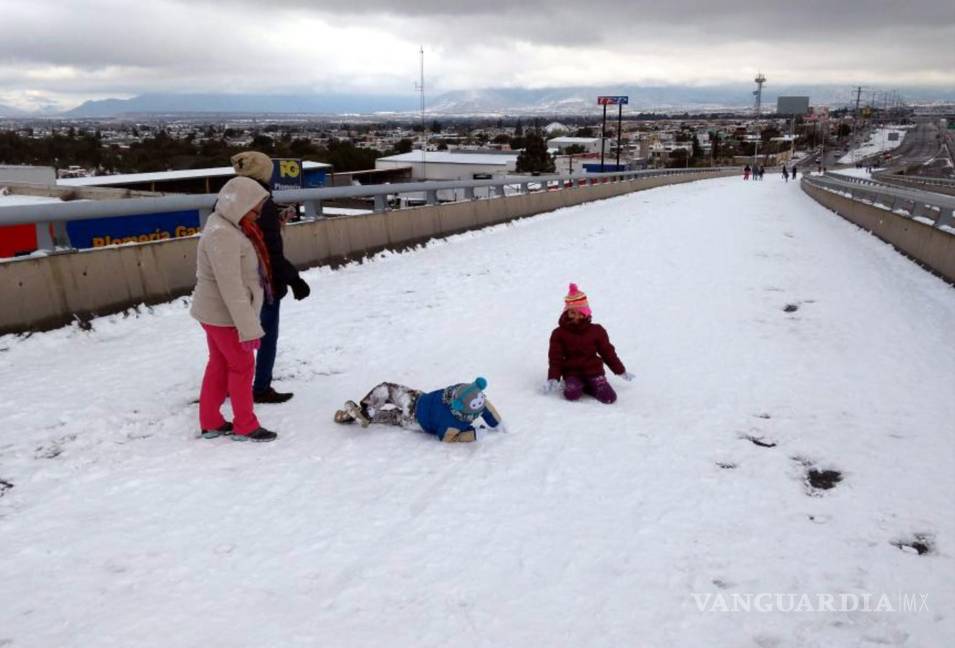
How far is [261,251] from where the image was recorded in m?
4.90

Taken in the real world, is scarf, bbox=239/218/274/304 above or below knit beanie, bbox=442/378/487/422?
above

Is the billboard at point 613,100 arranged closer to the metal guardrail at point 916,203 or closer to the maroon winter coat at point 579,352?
the metal guardrail at point 916,203

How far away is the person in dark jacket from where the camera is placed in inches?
193

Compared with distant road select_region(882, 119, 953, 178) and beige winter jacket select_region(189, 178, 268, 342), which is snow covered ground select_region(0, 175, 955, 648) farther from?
distant road select_region(882, 119, 953, 178)

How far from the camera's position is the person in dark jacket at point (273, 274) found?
16.1 feet

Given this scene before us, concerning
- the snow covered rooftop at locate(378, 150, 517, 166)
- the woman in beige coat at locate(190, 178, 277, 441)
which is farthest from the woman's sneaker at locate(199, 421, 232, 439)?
the snow covered rooftop at locate(378, 150, 517, 166)

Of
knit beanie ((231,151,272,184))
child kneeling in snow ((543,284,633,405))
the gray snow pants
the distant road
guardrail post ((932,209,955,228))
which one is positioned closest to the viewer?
knit beanie ((231,151,272,184))

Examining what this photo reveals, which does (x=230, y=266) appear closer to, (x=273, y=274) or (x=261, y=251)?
(x=261, y=251)

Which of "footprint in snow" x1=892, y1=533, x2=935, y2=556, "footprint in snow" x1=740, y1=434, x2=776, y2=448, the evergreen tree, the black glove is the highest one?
the black glove

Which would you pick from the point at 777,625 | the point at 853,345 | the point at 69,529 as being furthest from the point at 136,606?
the point at 853,345

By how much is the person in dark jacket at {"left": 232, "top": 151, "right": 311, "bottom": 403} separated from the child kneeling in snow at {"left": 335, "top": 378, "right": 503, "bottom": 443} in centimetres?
77

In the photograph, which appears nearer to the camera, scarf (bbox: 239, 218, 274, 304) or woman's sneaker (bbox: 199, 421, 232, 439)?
scarf (bbox: 239, 218, 274, 304)

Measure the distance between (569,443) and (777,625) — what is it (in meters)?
2.09

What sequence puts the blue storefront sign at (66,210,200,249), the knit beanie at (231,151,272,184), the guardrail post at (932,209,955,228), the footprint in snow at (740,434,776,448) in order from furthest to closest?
the blue storefront sign at (66,210,200,249) < the guardrail post at (932,209,955,228) < the footprint in snow at (740,434,776,448) < the knit beanie at (231,151,272,184)
